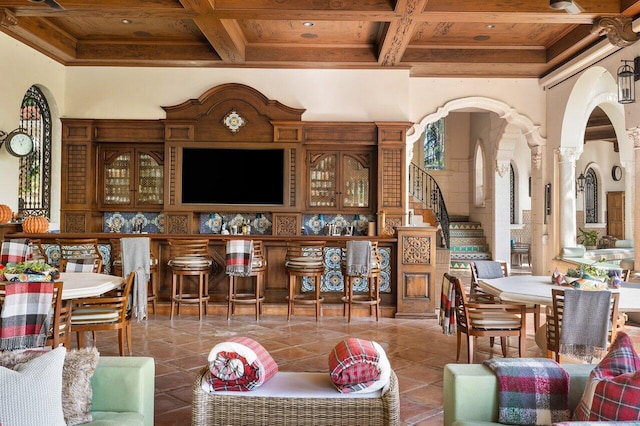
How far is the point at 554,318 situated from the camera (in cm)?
368

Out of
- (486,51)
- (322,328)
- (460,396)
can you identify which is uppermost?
(486,51)

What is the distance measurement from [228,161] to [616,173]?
12.7m

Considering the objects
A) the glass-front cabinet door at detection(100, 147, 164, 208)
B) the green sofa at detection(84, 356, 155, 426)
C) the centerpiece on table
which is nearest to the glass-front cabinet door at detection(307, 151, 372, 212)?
the glass-front cabinet door at detection(100, 147, 164, 208)

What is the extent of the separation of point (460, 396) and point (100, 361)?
63.2 inches

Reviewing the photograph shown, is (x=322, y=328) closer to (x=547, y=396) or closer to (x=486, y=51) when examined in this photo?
(x=547, y=396)

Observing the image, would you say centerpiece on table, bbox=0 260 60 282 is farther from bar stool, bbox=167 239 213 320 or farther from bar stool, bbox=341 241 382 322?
bar stool, bbox=341 241 382 322

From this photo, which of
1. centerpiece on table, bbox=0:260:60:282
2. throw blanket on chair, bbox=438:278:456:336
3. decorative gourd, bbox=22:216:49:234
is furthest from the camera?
decorative gourd, bbox=22:216:49:234

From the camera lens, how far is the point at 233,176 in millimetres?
8078

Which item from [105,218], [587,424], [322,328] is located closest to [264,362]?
[587,424]

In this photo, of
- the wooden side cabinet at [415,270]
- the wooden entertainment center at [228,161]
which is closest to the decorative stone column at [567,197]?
the wooden entertainment center at [228,161]

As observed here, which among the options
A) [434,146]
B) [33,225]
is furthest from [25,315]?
[434,146]

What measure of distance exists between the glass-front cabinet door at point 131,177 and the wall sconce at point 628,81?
6466 millimetres

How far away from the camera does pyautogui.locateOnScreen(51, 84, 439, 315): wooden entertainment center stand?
7.95 m

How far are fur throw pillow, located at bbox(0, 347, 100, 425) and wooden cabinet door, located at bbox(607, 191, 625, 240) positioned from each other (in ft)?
51.9
